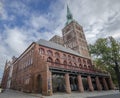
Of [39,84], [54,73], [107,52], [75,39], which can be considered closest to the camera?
[54,73]

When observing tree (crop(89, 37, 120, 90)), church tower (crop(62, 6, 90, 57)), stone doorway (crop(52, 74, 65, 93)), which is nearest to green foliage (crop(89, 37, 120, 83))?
tree (crop(89, 37, 120, 90))

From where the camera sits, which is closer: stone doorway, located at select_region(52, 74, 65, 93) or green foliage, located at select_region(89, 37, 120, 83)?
Result: stone doorway, located at select_region(52, 74, 65, 93)

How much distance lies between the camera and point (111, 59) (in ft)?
100

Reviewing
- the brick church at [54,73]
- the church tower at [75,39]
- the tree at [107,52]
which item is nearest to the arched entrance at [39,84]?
the brick church at [54,73]

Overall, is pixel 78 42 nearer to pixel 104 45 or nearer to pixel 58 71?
pixel 104 45

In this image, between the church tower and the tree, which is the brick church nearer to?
the tree

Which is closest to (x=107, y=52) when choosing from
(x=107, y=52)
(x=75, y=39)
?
(x=107, y=52)

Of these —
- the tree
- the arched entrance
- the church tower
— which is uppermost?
the church tower

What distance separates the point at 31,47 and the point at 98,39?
754 inches

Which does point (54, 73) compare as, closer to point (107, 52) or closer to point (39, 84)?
point (39, 84)

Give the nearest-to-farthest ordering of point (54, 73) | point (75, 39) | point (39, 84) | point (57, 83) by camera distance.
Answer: point (54, 73) < point (39, 84) < point (57, 83) < point (75, 39)

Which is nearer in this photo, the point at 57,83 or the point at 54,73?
the point at 54,73

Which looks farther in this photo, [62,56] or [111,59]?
[62,56]

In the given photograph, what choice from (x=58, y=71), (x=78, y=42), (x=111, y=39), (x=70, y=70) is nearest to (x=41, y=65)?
(x=58, y=71)
